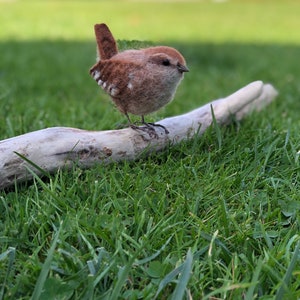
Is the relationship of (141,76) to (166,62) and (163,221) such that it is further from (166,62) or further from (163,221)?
(163,221)

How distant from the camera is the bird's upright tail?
95.3 inches

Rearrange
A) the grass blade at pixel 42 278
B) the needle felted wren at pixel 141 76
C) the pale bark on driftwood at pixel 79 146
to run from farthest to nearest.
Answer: the needle felted wren at pixel 141 76, the pale bark on driftwood at pixel 79 146, the grass blade at pixel 42 278

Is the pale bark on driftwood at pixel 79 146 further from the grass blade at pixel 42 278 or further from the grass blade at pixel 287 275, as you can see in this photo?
the grass blade at pixel 287 275

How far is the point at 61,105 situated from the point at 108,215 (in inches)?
94.4

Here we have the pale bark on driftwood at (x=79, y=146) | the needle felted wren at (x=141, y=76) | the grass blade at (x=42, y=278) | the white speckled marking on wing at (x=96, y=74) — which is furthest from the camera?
the white speckled marking on wing at (x=96, y=74)

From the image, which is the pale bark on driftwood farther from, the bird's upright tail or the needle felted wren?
the bird's upright tail

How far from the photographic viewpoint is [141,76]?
2.29 m

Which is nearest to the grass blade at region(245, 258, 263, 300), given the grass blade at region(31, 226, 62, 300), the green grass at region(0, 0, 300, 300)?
the green grass at region(0, 0, 300, 300)

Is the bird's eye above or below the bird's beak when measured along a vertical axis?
above

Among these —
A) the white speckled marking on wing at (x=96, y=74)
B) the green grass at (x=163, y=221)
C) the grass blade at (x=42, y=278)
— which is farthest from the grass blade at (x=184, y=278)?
the white speckled marking on wing at (x=96, y=74)

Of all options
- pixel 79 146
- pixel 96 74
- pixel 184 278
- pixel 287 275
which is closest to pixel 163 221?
pixel 184 278

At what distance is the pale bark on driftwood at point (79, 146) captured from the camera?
6.96 ft

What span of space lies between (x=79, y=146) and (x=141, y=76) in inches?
15.7

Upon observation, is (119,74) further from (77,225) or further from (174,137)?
(77,225)
